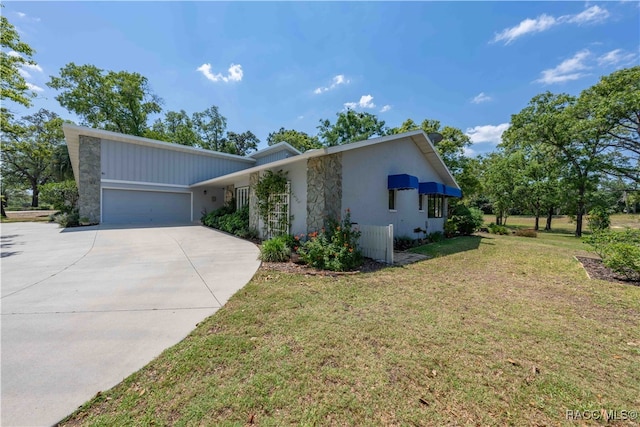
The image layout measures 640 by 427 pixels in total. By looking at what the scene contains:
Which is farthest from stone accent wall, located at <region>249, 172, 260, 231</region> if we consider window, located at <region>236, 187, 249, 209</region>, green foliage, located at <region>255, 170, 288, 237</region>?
window, located at <region>236, 187, 249, 209</region>

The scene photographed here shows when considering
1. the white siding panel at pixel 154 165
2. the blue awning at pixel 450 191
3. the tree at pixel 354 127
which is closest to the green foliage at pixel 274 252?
the blue awning at pixel 450 191

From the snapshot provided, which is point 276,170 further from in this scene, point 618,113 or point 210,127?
point 210,127

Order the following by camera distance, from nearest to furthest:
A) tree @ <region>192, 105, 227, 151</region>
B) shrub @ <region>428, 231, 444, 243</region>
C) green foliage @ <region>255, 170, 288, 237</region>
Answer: green foliage @ <region>255, 170, 288, 237</region> < shrub @ <region>428, 231, 444, 243</region> < tree @ <region>192, 105, 227, 151</region>

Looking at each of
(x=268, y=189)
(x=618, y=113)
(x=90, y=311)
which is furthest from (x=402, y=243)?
(x=618, y=113)

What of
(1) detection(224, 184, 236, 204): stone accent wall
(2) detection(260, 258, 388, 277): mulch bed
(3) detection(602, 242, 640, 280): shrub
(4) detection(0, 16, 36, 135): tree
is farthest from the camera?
(1) detection(224, 184, 236, 204): stone accent wall

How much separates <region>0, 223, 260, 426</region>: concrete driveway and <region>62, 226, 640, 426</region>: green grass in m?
0.38

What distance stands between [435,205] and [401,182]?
5.60 metres

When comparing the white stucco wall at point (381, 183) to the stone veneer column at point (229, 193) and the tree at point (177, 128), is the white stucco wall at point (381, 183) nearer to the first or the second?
the stone veneer column at point (229, 193)

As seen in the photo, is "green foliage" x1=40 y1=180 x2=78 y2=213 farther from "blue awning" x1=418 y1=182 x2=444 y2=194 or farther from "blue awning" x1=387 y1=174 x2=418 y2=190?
"blue awning" x1=418 y1=182 x2=444 y2=194

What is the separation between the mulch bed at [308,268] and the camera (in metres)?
6.07

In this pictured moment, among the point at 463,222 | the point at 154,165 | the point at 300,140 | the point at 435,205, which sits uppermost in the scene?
the point at 300,140

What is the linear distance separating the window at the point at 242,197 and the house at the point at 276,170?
0.06m

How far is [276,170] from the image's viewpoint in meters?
9.73

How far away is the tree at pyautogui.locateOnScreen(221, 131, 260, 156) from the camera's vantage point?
1497 inches
